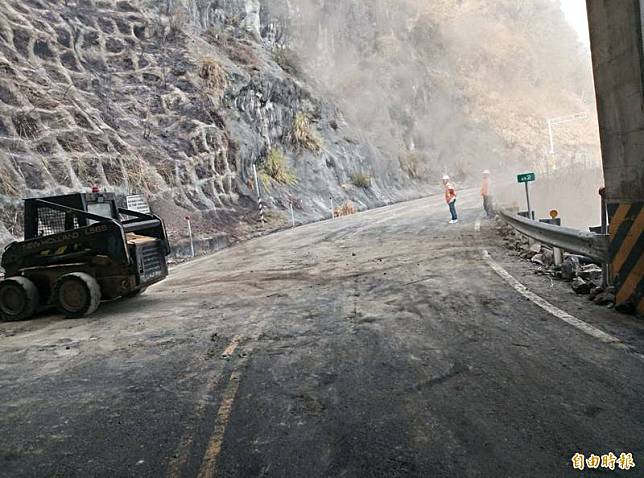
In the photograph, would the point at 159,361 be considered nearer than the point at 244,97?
Yes

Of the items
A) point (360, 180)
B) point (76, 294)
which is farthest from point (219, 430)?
point (360, 180)

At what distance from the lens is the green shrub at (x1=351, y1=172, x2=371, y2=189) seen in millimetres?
35812

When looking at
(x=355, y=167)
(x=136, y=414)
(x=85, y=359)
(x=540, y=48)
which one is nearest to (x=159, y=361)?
(x=85, y=359)

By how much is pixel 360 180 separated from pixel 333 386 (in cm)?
3253

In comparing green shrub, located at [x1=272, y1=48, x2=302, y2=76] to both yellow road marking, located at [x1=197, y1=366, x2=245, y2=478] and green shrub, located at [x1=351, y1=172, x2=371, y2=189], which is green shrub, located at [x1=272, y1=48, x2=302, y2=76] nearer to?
green shrub, located at [x1=351, y1=172, x2=371, y2=189]

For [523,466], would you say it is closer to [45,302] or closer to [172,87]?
[45,302]

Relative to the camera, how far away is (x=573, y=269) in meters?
7.53

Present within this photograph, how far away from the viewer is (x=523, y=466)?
9.48ft

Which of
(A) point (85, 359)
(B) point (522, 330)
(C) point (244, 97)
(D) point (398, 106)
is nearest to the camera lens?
(B) point (522, 330)

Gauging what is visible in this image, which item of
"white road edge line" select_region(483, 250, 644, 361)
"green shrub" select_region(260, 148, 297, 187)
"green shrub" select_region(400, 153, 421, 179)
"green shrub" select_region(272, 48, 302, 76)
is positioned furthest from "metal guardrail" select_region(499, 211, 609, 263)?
"green shrub" select_region(400, 153, 421, 179)

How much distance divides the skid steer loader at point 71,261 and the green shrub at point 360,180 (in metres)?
27.7

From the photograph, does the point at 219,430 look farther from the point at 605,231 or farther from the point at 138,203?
the point at 138,203

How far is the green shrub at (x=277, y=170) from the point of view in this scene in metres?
28.7

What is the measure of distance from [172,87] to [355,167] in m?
15.2
